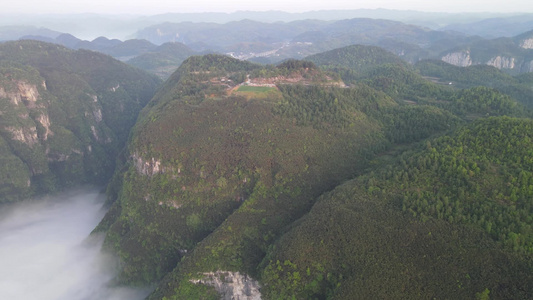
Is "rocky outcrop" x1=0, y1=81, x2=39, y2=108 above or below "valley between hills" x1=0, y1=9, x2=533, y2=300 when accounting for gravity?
above

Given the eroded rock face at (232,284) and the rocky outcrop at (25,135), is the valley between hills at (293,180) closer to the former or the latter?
the eroded rock face at (232,284)

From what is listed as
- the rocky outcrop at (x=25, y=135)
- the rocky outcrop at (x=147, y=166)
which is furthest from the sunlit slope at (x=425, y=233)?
the rocky outcrop at (x=25, y=135)

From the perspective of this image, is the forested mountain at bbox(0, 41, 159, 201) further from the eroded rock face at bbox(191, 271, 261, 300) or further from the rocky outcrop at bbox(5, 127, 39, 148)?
the eroded rock face at bbox(191, 271, 261, 300)

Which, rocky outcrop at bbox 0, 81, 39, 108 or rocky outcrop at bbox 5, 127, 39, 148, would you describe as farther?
rocky outcrop at bbox 0, 81, 39, 108

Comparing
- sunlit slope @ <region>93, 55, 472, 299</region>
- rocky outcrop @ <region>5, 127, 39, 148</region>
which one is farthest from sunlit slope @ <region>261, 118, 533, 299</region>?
rocky outcrop @ <region>5, 127, 39, 148</region>

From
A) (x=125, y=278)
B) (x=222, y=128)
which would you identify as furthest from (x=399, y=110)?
(x=125, y=278)

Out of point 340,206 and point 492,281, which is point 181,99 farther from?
point 492,281
